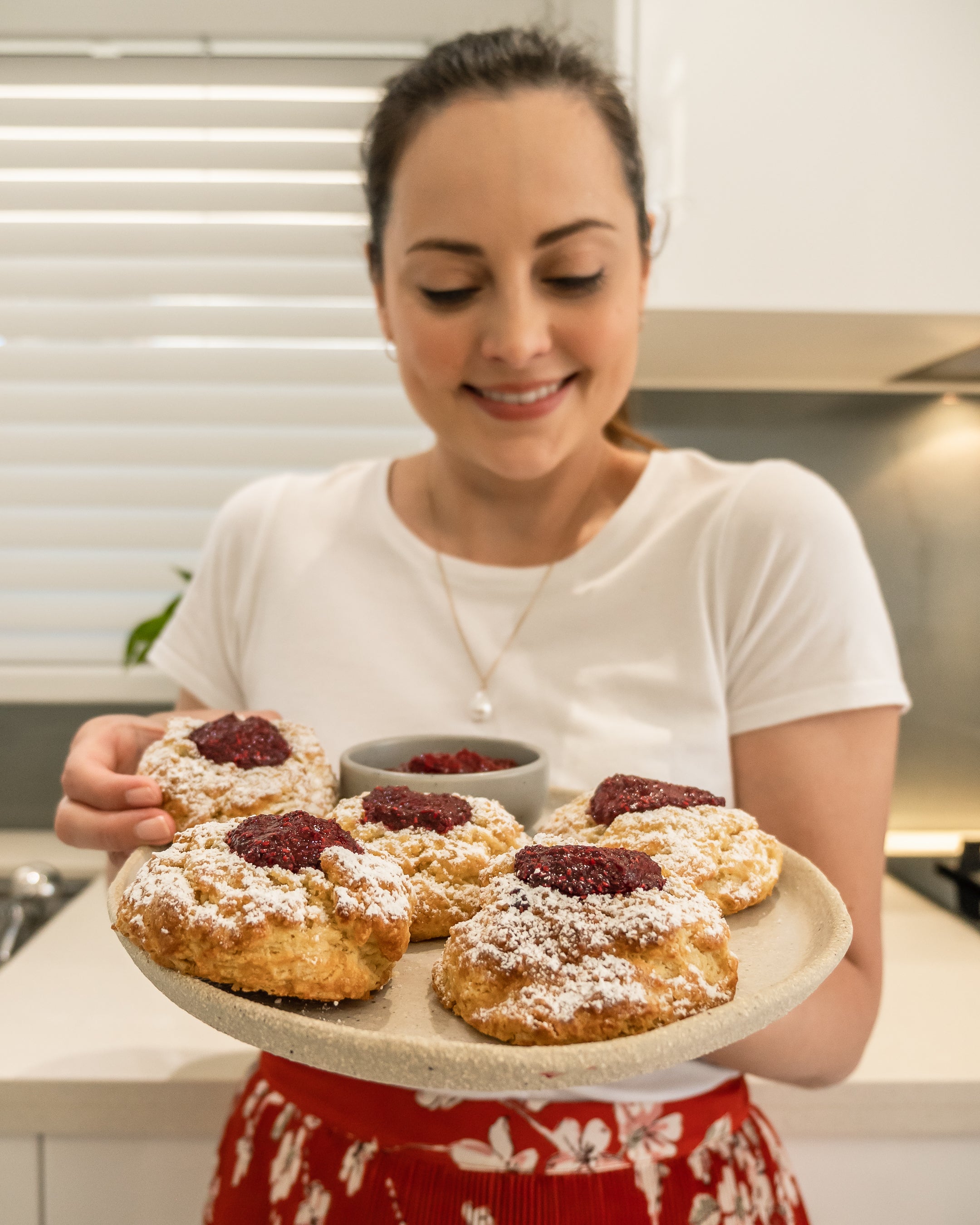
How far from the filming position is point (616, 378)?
3.61ft

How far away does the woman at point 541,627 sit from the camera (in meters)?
0.92

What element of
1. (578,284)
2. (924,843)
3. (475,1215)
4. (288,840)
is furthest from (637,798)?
(924,843)

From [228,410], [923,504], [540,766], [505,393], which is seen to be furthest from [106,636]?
[923,504]

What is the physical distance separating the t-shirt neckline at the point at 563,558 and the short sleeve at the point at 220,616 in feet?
0.67

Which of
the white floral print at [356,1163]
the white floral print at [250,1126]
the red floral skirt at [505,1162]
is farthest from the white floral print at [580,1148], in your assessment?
the white floral print at [250,1126]

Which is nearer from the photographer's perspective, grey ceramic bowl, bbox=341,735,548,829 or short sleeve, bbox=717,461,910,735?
grey ceramic bowl, bbox=341,735,548,829

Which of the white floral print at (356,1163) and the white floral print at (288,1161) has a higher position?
the white floral print at (356,1163)

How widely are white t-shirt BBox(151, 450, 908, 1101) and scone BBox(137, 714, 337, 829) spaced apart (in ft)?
1.26

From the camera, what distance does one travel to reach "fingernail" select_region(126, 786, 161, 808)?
0.73 meters

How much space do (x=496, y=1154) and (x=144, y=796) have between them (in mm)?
482

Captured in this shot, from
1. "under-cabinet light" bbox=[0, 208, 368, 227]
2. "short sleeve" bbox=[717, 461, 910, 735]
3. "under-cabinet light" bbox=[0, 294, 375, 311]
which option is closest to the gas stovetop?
"short sleeve" bbox=[717, 461, 910, 735]

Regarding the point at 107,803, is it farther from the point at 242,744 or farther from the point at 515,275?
the point at 515,275

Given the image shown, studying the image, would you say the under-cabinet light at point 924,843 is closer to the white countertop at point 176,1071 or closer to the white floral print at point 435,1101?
the white countertop at point 176,1071

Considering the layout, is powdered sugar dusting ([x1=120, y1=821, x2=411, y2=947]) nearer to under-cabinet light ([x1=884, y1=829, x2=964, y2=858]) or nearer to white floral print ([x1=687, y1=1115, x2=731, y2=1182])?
white floral print ([x1=687, y1=1115, x2=731, y2=1182])
